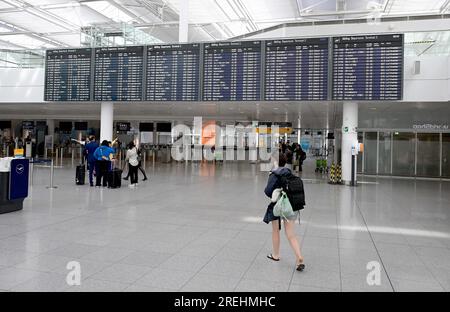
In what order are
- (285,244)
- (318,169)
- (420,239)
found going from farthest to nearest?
(318,169), (420,239), (285,244)

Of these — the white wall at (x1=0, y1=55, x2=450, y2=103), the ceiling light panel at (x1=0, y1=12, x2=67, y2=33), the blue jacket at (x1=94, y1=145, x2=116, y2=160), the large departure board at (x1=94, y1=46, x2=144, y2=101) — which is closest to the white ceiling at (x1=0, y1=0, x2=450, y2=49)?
the ceiling light panel at (x1=0, y1=12, x2=67, y2=33)

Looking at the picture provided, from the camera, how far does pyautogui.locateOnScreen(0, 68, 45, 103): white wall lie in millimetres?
15841

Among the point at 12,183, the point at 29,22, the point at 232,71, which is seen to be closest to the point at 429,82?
the point at 232,71

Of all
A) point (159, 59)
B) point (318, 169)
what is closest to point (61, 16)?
point (159, 59)

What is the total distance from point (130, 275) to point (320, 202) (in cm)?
659

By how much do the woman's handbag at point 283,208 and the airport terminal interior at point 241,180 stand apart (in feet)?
0.04

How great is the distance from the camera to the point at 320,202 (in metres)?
9.62

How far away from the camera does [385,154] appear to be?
66.3 ft

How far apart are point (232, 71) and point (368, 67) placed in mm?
4263

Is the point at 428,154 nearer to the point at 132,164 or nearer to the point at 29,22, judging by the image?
the point at 132,164

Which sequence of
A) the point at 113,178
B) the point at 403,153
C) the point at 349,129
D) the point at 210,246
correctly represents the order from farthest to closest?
1. the point at 403,153
2. the point at 349,129
3. the point at 113,178
4. the point at 210,246

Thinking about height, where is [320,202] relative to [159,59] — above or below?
below

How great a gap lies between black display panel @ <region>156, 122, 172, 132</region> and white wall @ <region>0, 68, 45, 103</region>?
44.6ft
